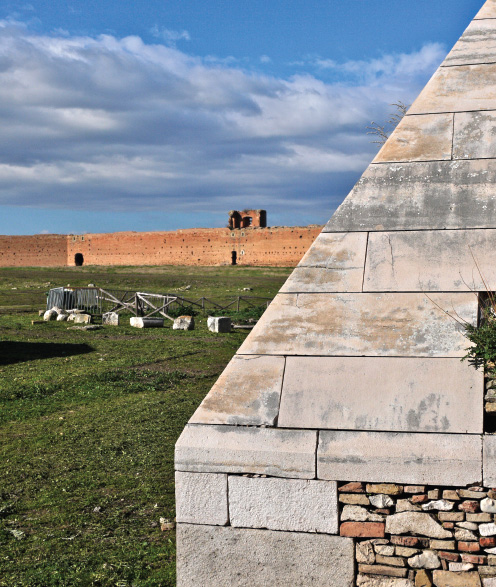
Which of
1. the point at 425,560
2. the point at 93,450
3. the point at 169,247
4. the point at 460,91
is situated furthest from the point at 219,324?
the point at 169,247

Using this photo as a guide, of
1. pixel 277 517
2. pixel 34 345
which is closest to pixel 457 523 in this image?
pixel 277 517

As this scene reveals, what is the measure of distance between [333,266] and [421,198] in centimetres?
70

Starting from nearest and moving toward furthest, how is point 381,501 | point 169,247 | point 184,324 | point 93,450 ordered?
point 381,501
point 93,450
point 184,324
point 169,247

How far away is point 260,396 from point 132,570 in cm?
172

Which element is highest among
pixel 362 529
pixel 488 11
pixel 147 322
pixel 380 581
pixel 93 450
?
pixel 488 11

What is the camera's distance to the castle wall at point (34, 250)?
2261 inches

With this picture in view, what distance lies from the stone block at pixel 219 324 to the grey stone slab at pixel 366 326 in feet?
43.1

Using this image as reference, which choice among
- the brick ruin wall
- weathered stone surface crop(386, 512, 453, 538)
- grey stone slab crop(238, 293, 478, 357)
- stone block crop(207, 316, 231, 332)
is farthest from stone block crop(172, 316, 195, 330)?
the brick ruin wall

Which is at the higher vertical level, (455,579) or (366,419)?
(366,419)

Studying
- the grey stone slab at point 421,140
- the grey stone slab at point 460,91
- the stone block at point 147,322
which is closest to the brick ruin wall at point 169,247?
the stone block at point 147,322

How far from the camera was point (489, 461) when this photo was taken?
3.05 meters

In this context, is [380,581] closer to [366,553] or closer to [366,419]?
[366,553]

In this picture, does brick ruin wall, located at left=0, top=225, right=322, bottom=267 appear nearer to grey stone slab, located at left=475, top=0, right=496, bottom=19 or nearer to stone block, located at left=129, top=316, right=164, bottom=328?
stone block, located at left=129, top=316, right=164, bottom=328

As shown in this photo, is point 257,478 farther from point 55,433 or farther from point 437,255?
point 55,433
